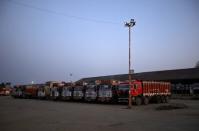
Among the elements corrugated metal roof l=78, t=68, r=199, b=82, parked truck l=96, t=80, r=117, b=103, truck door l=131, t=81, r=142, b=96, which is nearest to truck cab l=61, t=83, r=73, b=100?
parked truck l=96, t=80, r=117, b=103

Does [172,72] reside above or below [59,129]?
above

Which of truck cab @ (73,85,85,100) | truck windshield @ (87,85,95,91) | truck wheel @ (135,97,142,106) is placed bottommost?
truck wheel @ (135,97,142,106)

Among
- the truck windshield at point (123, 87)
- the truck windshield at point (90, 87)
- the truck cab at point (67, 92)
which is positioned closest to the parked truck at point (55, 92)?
the truck cab at point (67, 92)

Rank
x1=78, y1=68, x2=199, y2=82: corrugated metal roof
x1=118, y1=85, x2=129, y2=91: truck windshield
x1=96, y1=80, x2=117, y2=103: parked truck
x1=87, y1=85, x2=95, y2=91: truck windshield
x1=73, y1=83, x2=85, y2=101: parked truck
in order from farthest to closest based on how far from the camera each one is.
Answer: x1=78, y1=68, x2=199, y2=82: corrugated metal roof
x1=73, y1=83, x2=85, y2=101: parked truck
x1=87, y1=85, x2=95, y2=91: truck windshield
x1=96, y1=80, x2=117, y2=103: parked truck
x1=118, y1=85, x2=129, y2=91: truck windshield

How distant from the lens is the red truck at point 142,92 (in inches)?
1308

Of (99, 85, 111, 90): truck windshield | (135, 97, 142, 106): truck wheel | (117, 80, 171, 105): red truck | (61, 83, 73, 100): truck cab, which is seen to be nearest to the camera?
(135, 97, 142, 106): truck wheel

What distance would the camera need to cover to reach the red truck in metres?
33.2

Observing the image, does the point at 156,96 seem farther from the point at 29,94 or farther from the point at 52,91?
the point at 29,94

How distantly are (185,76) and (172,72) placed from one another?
7.09 metres

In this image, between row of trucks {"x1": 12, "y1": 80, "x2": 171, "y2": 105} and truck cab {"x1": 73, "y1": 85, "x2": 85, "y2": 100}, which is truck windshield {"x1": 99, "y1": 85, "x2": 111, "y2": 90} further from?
truck cab {"x1": 73, "y1": 85, "x2": 85, "y2": 100}

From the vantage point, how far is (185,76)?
212ft

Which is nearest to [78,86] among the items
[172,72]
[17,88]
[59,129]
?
[17,88]

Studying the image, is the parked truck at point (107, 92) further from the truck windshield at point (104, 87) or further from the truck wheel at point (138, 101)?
the truck wheel at point (138, 101)

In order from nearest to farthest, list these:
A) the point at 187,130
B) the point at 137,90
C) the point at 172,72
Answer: the point at 187,130, the point at 137,90, the point at 172,72
